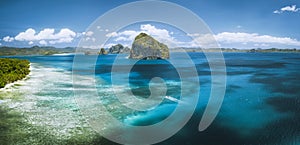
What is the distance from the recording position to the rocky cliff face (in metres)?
122

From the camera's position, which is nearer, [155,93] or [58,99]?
[58,99]

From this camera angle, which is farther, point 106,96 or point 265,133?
point 106,96

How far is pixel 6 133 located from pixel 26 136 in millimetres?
1493

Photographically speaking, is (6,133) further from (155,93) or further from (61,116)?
(155,93)

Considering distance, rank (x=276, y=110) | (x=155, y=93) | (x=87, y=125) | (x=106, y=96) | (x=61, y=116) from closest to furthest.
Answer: (x=87, y=125) → (x=61, y=116) → (x=276, y=110) → (x=106, y=96) → (x=155, y=93)

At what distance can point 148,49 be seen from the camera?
401 ft

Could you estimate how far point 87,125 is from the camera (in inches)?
625

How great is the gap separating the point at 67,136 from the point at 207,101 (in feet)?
52.6

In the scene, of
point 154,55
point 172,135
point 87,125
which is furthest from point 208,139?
point 154,55

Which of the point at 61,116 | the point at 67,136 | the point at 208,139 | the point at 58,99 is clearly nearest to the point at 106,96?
the point at 58,99

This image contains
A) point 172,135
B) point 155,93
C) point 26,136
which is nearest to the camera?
point 26,136

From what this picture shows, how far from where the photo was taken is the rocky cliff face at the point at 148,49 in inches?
4811

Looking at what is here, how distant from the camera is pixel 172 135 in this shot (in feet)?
48.4

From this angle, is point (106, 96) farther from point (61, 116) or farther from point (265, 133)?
point (265, 133)
